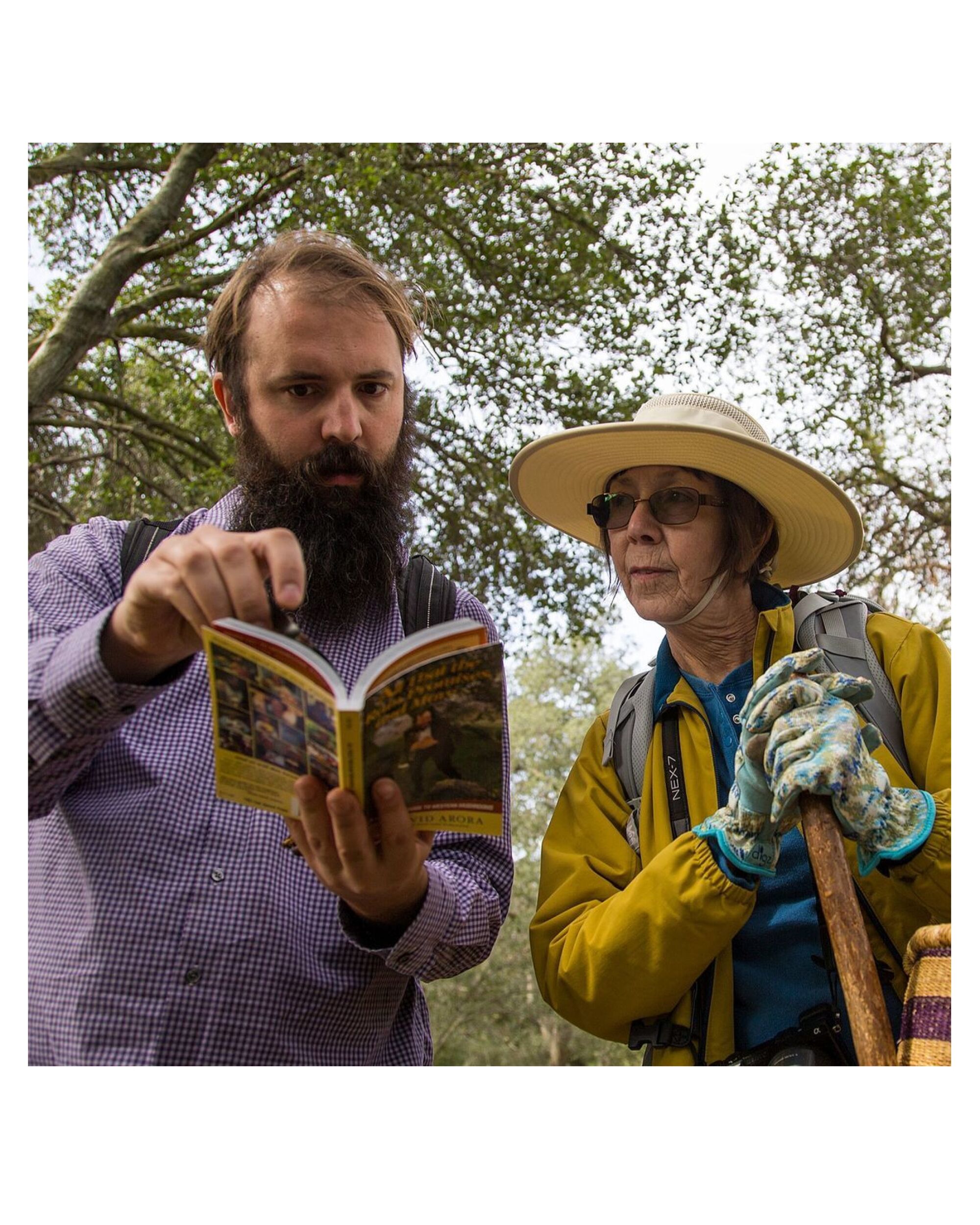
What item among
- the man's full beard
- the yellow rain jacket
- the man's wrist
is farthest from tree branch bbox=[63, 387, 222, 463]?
the man's wrist

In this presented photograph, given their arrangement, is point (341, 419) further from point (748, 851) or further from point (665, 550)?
point (748, 851)

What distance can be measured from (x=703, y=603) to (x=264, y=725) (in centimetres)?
150

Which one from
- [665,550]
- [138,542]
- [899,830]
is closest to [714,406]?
[665,550]

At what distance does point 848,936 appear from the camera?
2121mm

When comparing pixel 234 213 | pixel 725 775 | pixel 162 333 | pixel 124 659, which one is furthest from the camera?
pixel 162 333

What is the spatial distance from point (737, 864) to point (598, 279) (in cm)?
687

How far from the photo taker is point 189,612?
6.34ft

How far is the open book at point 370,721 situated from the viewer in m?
1.84

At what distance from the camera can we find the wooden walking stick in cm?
206

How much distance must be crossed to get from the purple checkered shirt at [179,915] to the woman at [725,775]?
1.24 feet

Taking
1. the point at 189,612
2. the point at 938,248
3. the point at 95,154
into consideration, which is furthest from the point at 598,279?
the point at 189,612

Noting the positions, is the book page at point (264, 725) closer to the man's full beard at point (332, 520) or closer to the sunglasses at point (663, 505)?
the man's full beard at point (332, 520)

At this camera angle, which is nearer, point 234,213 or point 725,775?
point 725,775

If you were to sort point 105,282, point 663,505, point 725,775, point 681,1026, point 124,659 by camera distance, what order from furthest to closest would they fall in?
point 105,282, point 663,505, point 725,775, point 681,1026, point 124,659
